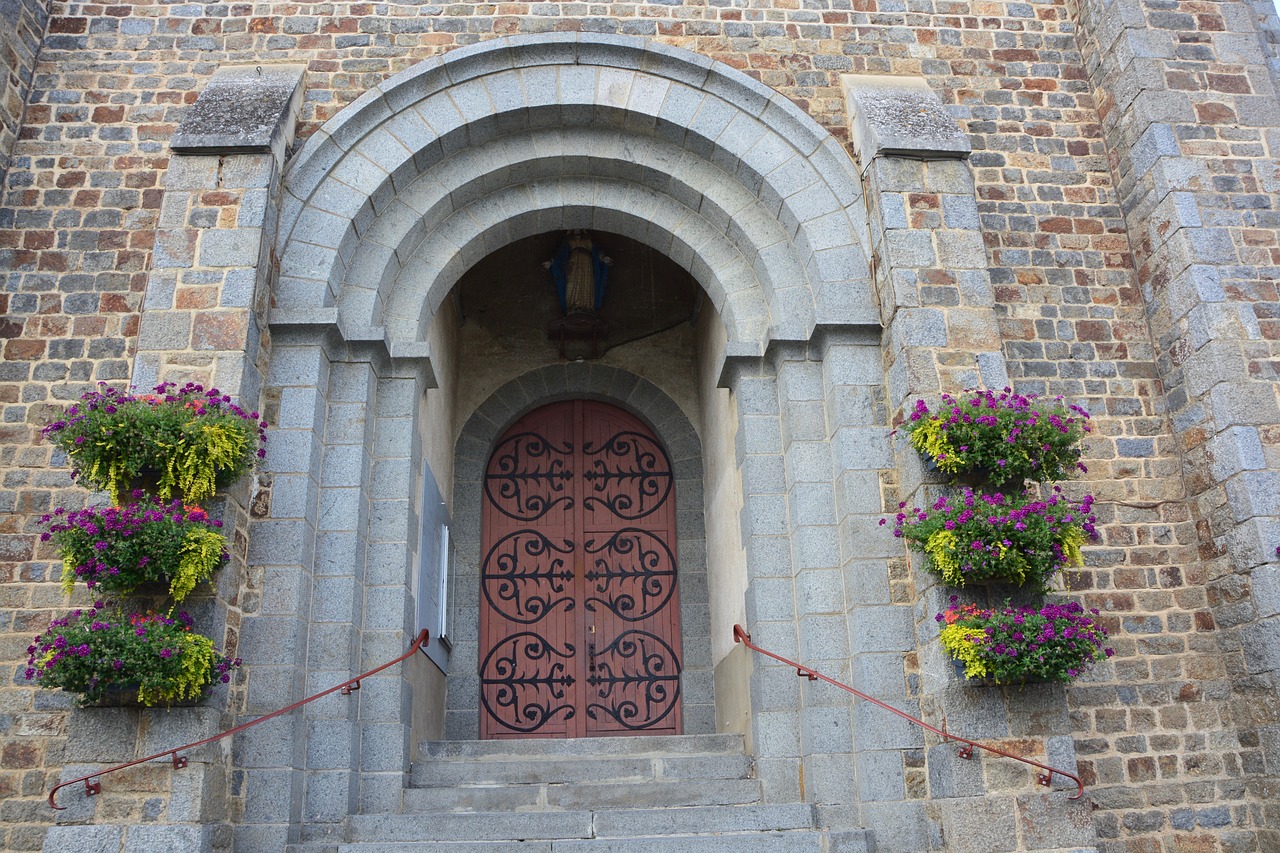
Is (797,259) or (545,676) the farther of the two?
(545,676)

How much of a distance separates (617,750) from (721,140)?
3627 mm

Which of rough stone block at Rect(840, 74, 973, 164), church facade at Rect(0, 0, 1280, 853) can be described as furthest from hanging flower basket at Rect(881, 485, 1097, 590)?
rough stone block at Rect(840, 74, 973, 164)

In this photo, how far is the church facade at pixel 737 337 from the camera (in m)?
5.20

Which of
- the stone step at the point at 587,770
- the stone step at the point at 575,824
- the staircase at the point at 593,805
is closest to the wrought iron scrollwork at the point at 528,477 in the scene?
the staircase at the point at 593,805

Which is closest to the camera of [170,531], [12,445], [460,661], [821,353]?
[170,531]

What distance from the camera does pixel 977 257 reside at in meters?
5.81

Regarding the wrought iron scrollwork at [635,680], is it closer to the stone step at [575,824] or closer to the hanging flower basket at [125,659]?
the stone step at [575,824]

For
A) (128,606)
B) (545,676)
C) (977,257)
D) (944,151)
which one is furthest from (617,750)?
(944,151)

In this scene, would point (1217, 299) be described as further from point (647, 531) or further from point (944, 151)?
point (647, 531)

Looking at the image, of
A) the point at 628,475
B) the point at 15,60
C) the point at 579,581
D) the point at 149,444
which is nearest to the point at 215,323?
the point at 149,444

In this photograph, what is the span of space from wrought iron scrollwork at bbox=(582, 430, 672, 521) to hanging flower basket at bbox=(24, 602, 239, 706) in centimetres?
394

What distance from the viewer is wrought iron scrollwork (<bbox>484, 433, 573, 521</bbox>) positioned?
819cm

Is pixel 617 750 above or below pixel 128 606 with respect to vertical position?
below

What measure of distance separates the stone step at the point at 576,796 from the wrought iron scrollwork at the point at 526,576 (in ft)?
7.82
